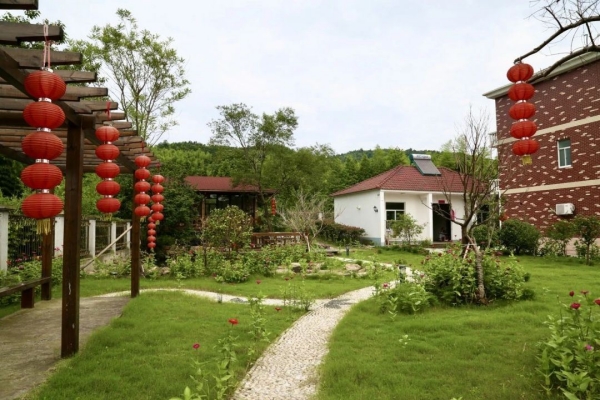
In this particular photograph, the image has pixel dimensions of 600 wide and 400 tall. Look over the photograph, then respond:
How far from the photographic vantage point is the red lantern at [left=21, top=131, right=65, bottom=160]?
294cm

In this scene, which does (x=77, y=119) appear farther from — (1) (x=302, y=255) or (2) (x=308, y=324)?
(1) (x=302, y=255)

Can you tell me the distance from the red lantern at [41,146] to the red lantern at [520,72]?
3.92 metres

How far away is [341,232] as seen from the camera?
22.5 m

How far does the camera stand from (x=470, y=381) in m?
3.48

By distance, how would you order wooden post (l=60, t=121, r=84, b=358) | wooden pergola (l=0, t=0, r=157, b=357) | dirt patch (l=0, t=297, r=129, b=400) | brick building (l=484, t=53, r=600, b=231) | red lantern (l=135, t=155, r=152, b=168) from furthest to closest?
1. brick building (l=484, t=53, r=600, b=231)
2. red lantern (l=135, t=155, r=152, b=168)
3. wooden post (l=60, t=121, r=84, b=358)
4. dirt patch (l=0, t=297, r=129, b=400)
5. wooden pergola (l=0, t=0, r=157, b=357)

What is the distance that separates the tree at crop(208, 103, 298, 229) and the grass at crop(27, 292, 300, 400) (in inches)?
539

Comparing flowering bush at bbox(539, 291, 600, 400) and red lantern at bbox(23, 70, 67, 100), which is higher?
red lantern at bbox(23, 70, 67, 100)

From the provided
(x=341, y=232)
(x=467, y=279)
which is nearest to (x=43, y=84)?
(x=467, y=279)

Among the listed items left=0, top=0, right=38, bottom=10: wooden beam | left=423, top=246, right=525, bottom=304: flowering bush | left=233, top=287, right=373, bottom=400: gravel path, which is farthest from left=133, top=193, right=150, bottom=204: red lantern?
left=423, top=246, right=525, bottom=304: flowering bush

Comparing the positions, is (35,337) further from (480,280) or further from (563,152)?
(563,152)

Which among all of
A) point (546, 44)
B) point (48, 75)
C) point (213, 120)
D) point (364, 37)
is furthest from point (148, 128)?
point (546, 44)

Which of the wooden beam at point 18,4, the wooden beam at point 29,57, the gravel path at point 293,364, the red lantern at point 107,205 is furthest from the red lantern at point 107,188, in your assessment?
the gravel path at point 293,364

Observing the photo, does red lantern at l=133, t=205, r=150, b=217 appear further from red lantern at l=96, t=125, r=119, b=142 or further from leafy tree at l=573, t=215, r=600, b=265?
leafy tree at l=573, t=215, r=600, b=265

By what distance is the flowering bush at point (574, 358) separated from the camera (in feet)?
9.36
